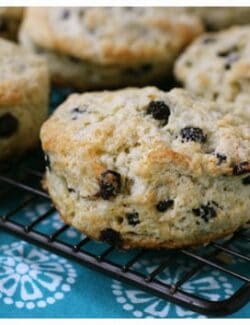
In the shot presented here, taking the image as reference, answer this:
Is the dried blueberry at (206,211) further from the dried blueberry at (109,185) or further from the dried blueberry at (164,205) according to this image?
the dried blueberry at (109,185)

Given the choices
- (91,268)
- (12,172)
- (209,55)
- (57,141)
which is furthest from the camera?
(209,55)

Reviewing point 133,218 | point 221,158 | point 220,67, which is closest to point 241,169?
point 221,158

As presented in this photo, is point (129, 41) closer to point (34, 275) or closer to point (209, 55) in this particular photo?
point (209, 55)

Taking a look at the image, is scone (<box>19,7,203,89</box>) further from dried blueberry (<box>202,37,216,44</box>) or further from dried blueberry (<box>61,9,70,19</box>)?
dried blueberry (<box>202,37,216,44</box>)

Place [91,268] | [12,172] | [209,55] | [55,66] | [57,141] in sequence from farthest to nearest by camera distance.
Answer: [55,66] < [209,55] < [12,172] < [57,141] < [91,268]

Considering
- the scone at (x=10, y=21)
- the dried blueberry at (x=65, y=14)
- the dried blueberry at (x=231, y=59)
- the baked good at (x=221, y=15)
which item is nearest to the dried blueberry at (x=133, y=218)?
the dried blueberry at (x=231, y=59)

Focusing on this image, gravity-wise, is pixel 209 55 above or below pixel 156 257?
above
